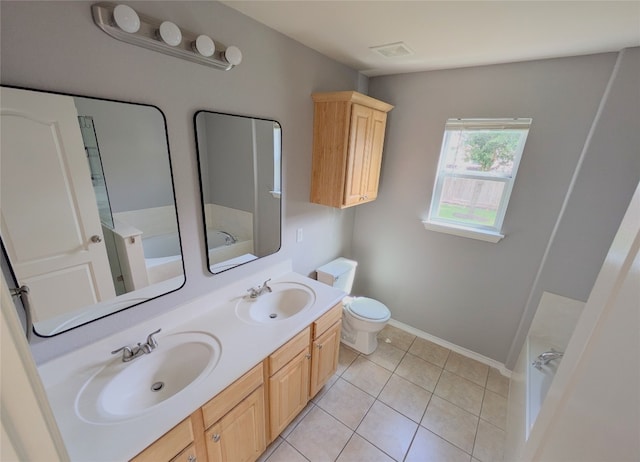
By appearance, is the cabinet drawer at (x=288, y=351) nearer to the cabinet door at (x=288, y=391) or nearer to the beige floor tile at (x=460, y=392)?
the cabinet door at (x=288, y=391)

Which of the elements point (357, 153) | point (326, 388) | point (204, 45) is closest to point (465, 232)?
point (357, 153)

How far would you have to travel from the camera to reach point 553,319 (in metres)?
1.96

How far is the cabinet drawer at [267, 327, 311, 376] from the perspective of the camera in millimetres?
1371

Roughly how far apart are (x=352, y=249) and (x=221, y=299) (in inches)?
65.9

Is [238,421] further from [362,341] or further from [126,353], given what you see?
[362,341]

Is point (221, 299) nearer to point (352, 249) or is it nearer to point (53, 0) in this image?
point (53, 0)

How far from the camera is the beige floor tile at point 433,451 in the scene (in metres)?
1.62

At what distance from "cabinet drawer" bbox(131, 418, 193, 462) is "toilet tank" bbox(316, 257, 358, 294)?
4.90 ft

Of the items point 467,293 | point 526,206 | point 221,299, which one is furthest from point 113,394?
point 526,206

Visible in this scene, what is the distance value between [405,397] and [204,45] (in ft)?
8.45

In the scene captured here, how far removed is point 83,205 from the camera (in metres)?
1.05

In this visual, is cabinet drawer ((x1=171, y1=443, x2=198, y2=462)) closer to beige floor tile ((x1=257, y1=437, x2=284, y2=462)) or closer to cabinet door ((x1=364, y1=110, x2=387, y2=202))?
beige floor tile ((x1=257, y1=437, x2=284, y2=462))

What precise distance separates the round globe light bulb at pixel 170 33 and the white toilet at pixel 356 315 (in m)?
1.84

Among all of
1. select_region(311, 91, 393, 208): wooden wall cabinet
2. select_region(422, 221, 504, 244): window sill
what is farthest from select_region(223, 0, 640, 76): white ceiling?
select_region(422, 221, 504, 244): window sill
